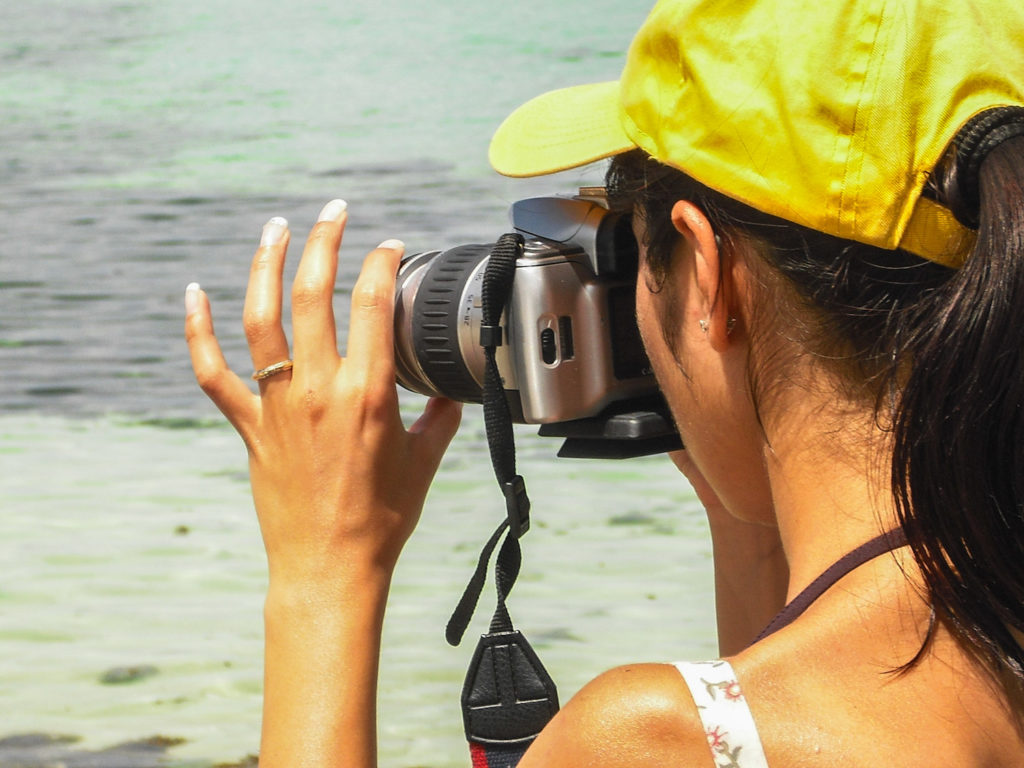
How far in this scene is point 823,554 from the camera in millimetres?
1066

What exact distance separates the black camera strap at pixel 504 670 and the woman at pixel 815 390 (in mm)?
164

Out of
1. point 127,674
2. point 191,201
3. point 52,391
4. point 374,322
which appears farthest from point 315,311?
point 191,201

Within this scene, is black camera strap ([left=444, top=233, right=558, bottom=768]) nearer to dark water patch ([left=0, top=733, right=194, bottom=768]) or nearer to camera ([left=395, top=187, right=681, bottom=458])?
camera ([left=395, top=187, right=681, bottom=458])

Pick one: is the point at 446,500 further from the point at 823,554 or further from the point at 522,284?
the point at 823,554

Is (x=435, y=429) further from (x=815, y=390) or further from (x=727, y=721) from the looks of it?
(x=727, y=721)

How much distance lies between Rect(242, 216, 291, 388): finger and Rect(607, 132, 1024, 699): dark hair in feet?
1.80

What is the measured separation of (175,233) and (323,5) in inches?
250

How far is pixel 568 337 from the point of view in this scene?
4.75 feet

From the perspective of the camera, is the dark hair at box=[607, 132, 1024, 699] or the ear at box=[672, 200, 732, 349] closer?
the dark hair at box=[607, 132, 1024, 699]

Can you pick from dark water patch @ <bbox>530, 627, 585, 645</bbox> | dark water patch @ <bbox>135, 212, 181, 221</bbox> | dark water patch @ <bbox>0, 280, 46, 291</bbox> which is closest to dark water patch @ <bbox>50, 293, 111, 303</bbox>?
dark water patch @ <bbox>0, 280, 46, 291</bbox>

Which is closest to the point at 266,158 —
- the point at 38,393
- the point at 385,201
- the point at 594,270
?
the point at 385,201

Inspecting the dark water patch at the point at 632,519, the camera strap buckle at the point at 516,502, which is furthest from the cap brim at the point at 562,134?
the dark water patch at the point at 632,519

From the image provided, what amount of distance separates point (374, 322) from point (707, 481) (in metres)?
0.36

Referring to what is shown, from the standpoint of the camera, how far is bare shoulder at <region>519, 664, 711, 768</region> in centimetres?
95
